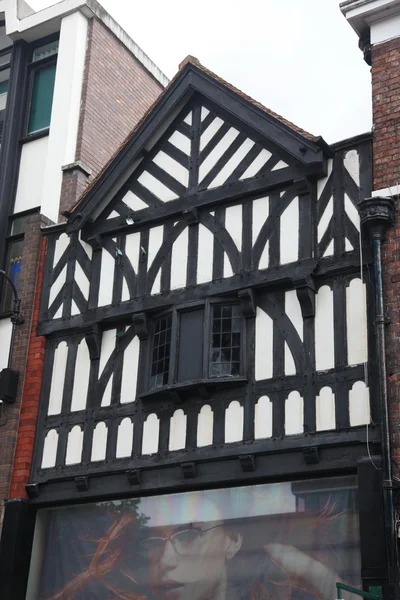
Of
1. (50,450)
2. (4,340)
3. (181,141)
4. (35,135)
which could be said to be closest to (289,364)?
(50,450)

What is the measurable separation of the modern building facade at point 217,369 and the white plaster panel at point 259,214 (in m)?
0.03

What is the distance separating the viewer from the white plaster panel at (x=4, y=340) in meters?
16.3

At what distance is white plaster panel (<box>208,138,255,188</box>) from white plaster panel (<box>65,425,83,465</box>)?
439 cm

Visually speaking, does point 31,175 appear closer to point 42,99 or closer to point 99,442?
point 42,99

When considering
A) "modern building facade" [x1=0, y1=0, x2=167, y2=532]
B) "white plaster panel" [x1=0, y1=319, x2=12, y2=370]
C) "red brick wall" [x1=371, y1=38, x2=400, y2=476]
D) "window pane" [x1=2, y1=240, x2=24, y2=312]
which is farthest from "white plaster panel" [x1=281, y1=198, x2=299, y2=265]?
"window pane" [x1=2, y1=240, x2=24, y2=312]

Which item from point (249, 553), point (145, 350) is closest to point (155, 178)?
point (145, 350)

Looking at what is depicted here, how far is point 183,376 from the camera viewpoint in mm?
13969

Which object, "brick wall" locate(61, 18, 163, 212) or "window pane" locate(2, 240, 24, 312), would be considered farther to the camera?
"brick wall" locate(61, 18, 163, 212)

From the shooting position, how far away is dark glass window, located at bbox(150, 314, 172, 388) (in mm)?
14289

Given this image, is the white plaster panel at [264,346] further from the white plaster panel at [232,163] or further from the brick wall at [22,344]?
the brick wall at [22,344]

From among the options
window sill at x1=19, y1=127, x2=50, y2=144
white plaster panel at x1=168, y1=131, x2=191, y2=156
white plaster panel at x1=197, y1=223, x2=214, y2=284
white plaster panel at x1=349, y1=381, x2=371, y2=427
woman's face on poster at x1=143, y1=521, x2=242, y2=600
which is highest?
window sill at x1=19, y1=127, x2=50, y2=144

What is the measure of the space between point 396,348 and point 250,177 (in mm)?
3901

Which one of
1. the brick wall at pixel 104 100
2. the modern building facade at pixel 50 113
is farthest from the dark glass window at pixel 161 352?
the brick wall at pixel 104 100

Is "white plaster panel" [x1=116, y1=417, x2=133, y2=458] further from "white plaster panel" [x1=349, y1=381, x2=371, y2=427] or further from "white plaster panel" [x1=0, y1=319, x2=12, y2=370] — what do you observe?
"white plaster panel" [x1=349, y1=381, x2=371, y2=427]
